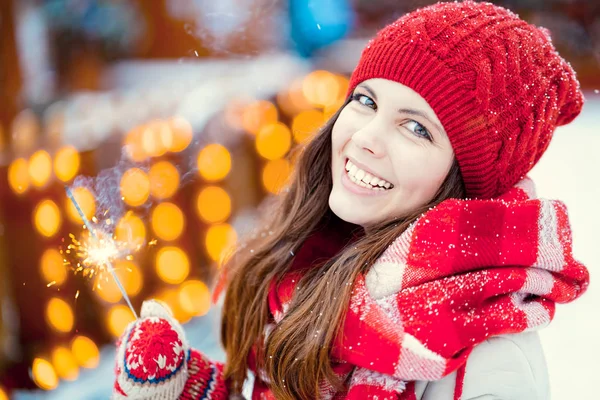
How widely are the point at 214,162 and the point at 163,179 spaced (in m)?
0.56

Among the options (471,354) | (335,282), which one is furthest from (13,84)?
(471,354)

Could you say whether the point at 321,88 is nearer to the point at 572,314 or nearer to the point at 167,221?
the point at 167,221

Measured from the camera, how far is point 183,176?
1362 mm

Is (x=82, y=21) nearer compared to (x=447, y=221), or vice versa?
(x=447, y=221)

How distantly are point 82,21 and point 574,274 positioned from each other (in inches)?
51.5

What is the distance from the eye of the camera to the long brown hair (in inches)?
36.4

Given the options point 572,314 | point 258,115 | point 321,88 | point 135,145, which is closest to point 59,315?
point 135,145

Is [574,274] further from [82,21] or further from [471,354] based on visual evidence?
[82,21]

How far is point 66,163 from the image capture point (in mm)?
1122

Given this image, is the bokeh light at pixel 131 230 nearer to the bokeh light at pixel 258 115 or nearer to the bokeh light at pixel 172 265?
the bokeh light at pixel 172 265

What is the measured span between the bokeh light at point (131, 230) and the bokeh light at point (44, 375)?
0.29 m

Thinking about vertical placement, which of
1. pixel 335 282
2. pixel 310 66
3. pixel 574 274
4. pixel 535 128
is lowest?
pixel 310 66

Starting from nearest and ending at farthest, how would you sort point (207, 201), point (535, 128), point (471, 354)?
point (471, 354), point (535, 128), point (207, 201)

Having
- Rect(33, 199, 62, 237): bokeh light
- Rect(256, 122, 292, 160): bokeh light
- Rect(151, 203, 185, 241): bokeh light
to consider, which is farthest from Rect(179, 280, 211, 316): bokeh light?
Rect(256, 122, 292, 160): bokeh light
